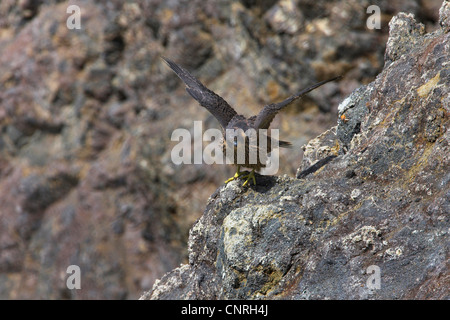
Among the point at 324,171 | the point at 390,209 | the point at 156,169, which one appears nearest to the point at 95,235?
the point at 156,169

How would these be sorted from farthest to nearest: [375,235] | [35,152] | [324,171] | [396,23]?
[35,152] < [396,23] < [324,171] < [375,235]

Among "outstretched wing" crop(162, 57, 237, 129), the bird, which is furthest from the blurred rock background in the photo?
the bird

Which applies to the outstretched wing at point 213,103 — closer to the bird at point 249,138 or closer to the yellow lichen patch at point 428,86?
the bird at point 249,138

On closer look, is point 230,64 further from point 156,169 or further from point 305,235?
point 305,235

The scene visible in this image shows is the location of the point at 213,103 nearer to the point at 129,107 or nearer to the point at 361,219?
the point at 361,219

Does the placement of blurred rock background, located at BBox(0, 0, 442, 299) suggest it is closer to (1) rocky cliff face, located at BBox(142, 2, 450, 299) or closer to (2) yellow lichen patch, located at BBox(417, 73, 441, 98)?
(1) rocky cliff face, located at BBox(142, 2, 450, 299)

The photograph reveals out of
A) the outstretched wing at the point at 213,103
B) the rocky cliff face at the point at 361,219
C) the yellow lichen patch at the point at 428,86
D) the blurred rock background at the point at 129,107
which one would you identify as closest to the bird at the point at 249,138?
the outstretched wing at the point at 213,103
